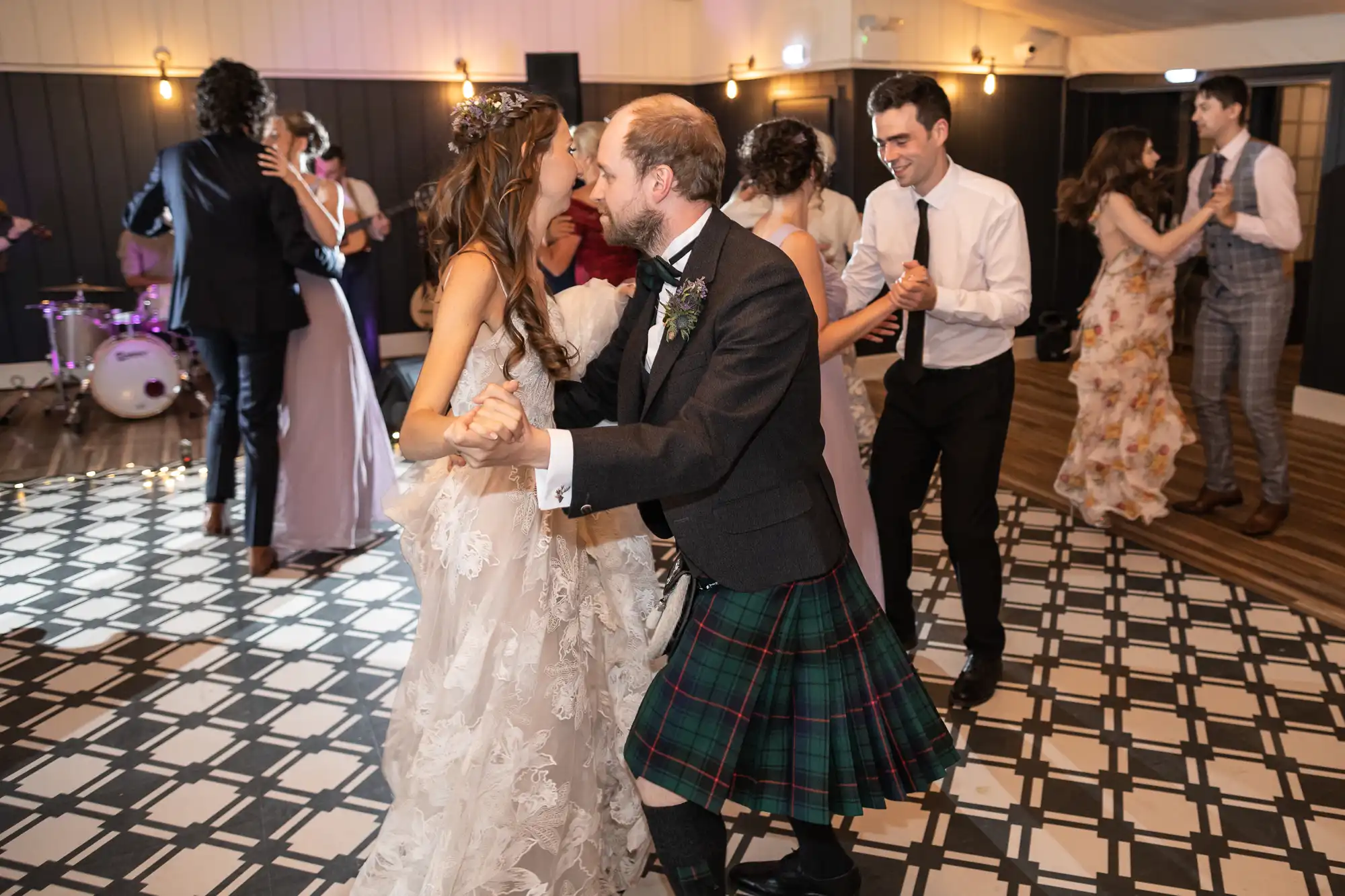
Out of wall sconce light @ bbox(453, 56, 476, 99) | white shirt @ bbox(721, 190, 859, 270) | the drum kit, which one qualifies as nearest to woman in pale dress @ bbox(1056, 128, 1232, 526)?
white shirt @ bbox(721, 190, 859, 270)

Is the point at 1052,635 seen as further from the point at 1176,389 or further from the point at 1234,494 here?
the point at 1176,389

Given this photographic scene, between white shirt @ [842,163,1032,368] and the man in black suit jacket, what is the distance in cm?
239

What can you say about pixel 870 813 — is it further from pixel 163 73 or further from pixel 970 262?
pixel 163 73

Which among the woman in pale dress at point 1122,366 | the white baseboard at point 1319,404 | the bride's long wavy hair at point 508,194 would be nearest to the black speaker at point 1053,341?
the white baseboard at point 1319,404

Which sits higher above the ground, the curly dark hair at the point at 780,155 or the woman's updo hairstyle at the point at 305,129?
the woman's updo hairstyle at the point at 305,129

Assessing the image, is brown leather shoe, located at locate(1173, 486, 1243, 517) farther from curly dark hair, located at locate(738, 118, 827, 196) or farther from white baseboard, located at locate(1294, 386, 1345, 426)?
curly dark hair, located at locate(738, 118, 827, 196)

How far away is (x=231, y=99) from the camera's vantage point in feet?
14.0

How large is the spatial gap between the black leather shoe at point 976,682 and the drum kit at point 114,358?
5.72 meters

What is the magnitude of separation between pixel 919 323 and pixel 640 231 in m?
1.49

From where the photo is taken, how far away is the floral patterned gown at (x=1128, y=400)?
496 centimetres

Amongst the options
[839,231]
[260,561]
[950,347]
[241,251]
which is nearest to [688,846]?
[950,347]

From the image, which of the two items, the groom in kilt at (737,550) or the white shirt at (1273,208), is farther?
the white shirt at (1273,208)

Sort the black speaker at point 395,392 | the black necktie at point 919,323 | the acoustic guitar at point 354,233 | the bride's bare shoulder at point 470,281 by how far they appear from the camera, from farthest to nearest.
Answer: the acoustic guitar at point 354,233 → the black speaker at point 395,392 → the black necktie at point 919,323 → the bride's bare shoulder at point 470,281

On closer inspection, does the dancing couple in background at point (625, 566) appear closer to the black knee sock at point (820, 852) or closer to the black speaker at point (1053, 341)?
the black knee sock at point (820, 852)
